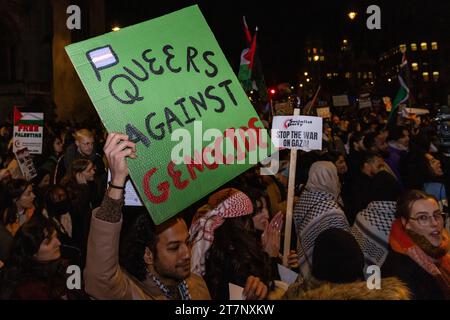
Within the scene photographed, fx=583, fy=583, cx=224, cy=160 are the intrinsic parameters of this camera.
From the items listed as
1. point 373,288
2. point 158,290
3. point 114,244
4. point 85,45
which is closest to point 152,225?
point 158,290

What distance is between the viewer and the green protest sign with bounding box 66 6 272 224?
3.10m

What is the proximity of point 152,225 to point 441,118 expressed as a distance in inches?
69.4

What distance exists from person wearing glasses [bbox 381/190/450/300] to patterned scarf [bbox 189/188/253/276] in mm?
1095

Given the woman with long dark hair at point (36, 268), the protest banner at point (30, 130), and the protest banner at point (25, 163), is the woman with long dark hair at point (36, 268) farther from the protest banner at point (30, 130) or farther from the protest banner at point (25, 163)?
the protest banner at point (30, 130)

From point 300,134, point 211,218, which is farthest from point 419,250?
point 300,134

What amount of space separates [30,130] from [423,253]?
717 cm

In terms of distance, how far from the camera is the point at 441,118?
3.31 meters

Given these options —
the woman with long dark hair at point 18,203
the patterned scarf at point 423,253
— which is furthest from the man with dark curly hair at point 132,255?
the woman with long dark hair at point 18,203

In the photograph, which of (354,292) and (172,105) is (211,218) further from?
(354,292)

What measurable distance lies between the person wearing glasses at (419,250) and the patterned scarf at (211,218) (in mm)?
1095

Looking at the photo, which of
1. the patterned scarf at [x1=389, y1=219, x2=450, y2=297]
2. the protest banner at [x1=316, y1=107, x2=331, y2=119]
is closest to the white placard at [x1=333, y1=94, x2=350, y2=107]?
the protest banner at [x1=316, y1=107, x2=331, y2=119]

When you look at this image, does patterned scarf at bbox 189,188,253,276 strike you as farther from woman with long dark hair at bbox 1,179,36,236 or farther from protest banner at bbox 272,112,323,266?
woman with long dark hair at bbox 1,179,36,236

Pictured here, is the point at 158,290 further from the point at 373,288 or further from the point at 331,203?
the point at 331,203

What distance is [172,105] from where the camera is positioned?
3.28m
